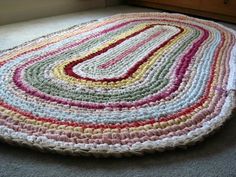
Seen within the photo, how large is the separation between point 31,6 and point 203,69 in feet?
3.91

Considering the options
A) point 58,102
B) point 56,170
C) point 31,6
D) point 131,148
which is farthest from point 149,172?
point 31,6

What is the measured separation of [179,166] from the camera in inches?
23.5

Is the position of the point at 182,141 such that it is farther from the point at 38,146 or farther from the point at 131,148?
the point at 38,146

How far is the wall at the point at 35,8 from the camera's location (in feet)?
5.44

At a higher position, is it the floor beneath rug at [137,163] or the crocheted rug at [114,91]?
the crocheted rug at [114,91]

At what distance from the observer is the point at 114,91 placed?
2.78 feet

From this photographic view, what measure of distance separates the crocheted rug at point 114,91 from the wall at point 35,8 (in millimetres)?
464

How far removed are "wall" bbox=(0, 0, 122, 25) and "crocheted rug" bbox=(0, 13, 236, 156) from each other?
464 millimetres

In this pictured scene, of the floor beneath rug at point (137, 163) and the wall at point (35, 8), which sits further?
the wall at point (35, 8)

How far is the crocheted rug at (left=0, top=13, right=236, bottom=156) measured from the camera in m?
0.65

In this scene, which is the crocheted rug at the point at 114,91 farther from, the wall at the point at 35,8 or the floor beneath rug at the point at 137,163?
the wall at the point at 35,8

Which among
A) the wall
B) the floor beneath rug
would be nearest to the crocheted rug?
the floor beneath rug

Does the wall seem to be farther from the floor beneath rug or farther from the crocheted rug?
the floor beneath rug

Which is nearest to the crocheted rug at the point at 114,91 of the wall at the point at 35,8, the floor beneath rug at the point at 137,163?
the floor beneath rug at the point at 137,163
